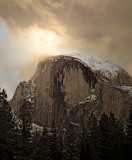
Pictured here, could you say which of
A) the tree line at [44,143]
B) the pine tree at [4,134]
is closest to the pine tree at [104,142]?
the tree line at [44,143]

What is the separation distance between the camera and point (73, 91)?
475 feet

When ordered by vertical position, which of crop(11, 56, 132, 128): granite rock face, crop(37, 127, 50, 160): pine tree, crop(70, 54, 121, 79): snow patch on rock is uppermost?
crop(70, 54, 121, 79): snow patch on rock

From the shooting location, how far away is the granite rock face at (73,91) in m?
136

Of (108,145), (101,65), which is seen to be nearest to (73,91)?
(101,65)

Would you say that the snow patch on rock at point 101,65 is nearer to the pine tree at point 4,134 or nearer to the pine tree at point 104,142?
the pine tree at point 104,142

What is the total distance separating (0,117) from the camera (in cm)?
2641

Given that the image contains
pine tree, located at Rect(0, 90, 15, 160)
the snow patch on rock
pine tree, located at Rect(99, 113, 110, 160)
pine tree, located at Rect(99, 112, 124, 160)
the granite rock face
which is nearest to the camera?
pine tree, located at Rect(0, 90, 15, 160)

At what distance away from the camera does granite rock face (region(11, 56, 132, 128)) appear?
136125 mm

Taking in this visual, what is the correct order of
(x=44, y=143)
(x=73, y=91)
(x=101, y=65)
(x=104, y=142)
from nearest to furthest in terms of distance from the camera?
1. (x=104, y=142)
2. (x=44, y=143)
3. (x=73, y=91)
4. (x=101, y=65)

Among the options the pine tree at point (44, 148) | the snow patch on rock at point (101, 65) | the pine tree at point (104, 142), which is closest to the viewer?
the pine tree at point (104, 142)

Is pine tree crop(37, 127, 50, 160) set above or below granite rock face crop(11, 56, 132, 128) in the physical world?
below

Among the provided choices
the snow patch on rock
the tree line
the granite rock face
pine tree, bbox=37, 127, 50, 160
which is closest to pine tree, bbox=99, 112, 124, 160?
the tree line

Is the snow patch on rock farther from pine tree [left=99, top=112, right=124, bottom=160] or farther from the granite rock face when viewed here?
pine tree [left=99, top=112, right=124, bottom=160]

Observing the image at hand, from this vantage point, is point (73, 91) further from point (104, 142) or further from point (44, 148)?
point (104, 142)
